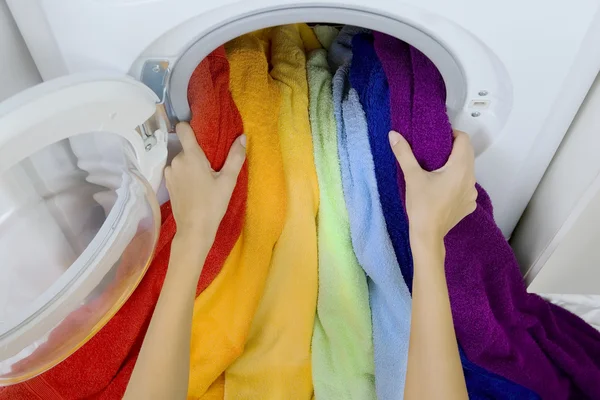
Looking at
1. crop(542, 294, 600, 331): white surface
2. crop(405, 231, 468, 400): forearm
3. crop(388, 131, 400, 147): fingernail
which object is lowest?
crop(542, 294, 600, 331): white surface

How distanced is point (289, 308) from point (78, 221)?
0.36 metres

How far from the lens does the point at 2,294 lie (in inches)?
29.9

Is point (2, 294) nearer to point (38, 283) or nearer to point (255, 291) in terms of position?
point (38, 283)

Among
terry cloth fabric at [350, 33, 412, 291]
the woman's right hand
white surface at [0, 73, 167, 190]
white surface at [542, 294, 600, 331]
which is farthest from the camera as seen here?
white surface at [542, 294, 600, 331]

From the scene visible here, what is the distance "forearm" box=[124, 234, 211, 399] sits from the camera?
0.73m

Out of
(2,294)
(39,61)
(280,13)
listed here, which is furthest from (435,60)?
(2,294)

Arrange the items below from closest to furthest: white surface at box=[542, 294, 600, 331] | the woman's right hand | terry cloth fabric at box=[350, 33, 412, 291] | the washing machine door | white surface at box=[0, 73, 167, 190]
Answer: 1. white surface at box=[0, 73, 167, 190]
2. the washing machine door
3. the woman's right hand
4. terry cloth fabric at box=[350, 33, 412, 291]
5. white surface at box=[542, 294, 600, 331]

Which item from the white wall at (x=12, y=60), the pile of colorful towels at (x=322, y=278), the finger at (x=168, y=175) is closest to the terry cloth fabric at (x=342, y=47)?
the pile of colorful towels at (x=322, y=278)

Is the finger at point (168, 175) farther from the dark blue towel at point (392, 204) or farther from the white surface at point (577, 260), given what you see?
the white surface at point (577, 260)

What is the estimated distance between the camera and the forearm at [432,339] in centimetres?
70

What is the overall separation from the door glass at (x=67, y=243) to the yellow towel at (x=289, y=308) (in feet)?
0.69

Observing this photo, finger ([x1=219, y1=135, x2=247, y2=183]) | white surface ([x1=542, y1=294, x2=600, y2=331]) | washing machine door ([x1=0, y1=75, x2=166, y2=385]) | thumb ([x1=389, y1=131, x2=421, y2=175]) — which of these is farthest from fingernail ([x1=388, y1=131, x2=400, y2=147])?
white surface ([x1=542, y1=294, x2=600, y2=331])

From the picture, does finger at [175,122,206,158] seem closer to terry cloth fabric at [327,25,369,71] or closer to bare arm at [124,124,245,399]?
bare arm at [124,124,245,399]

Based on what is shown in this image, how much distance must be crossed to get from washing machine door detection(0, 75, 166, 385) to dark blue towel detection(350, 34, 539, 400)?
34 cm
